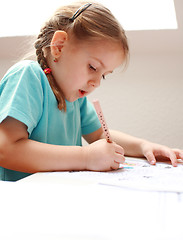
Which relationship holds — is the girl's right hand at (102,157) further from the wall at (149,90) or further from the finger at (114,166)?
A: the wall at (149,90)

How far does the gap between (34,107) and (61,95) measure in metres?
0.14

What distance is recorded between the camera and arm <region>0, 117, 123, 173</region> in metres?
0.60

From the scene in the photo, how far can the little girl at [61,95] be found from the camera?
612 millimetres

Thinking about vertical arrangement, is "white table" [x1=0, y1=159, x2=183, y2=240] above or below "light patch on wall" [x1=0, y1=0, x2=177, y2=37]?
below

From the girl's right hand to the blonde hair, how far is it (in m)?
0.21

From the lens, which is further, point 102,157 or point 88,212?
point 102,157

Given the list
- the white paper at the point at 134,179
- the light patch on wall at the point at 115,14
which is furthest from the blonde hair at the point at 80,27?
the light patch on wall at the point at 115,14

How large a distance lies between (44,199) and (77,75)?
48 centimetres

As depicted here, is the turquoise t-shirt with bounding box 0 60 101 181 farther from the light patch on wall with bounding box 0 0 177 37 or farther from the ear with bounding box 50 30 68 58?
the light patch on wall with bounding box 0 0 177 37

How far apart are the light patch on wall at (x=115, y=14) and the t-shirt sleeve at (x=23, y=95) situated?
0.73 metres

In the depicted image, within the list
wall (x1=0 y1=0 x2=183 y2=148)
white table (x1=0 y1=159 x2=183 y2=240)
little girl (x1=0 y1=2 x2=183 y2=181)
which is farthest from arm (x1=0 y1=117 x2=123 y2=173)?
wall (x1=0 y1=0 x2=183 y2=148)

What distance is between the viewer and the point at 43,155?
1.97 ft

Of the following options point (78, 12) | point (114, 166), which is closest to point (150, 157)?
point (114, 166)

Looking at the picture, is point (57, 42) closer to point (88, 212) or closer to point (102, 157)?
point (102, 157)
